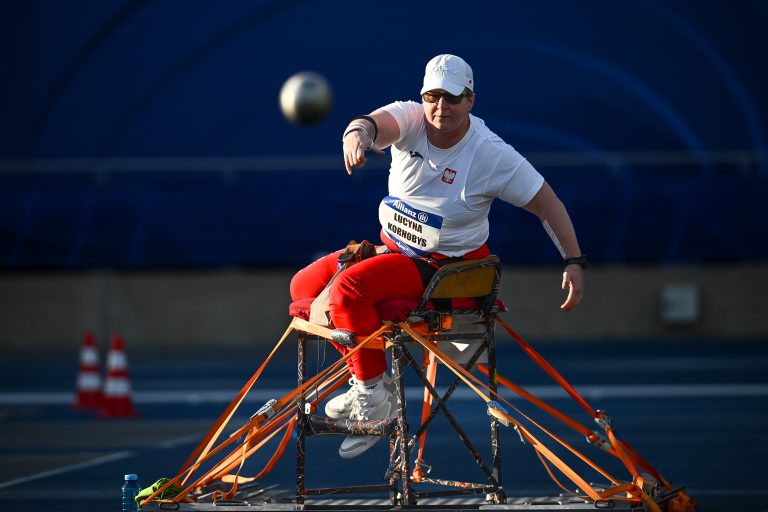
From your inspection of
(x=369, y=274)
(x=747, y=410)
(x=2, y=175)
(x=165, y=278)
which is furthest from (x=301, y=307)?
(x=2, y=175)

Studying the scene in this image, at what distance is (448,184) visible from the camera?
A: 274 inches

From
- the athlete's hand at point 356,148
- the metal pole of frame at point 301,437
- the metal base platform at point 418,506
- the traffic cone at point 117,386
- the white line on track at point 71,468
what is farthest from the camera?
the traffic cone at point 117,386

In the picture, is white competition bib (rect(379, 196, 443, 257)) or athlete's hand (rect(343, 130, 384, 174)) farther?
white competition bib (rect(379, 196, 443, 257))

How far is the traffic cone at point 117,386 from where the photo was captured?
13.0 metres

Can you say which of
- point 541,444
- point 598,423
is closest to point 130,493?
point 541,444

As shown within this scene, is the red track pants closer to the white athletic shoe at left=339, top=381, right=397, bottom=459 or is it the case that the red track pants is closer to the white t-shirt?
the white athletic shoe at left=339, top=381, right=397, bottom=459

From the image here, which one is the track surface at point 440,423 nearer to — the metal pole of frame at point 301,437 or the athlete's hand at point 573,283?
the metal pole of frame at point 301,437

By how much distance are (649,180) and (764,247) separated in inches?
67.2

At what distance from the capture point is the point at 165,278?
19.8m

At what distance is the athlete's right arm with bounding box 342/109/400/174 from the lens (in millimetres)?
6426

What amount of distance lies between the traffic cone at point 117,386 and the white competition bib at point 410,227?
6.35 meters

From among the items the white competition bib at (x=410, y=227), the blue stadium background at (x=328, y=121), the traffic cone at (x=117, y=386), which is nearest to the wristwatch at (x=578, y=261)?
the white competition bib at (x=410, y=227)

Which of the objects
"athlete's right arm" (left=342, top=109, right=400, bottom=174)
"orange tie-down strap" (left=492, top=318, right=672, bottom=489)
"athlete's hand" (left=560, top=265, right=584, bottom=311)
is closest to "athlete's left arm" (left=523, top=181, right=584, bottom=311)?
"athlete's hand" (left=560, top=265, right=584, bottom=311)

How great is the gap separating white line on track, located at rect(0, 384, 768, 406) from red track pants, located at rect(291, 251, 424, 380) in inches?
281
